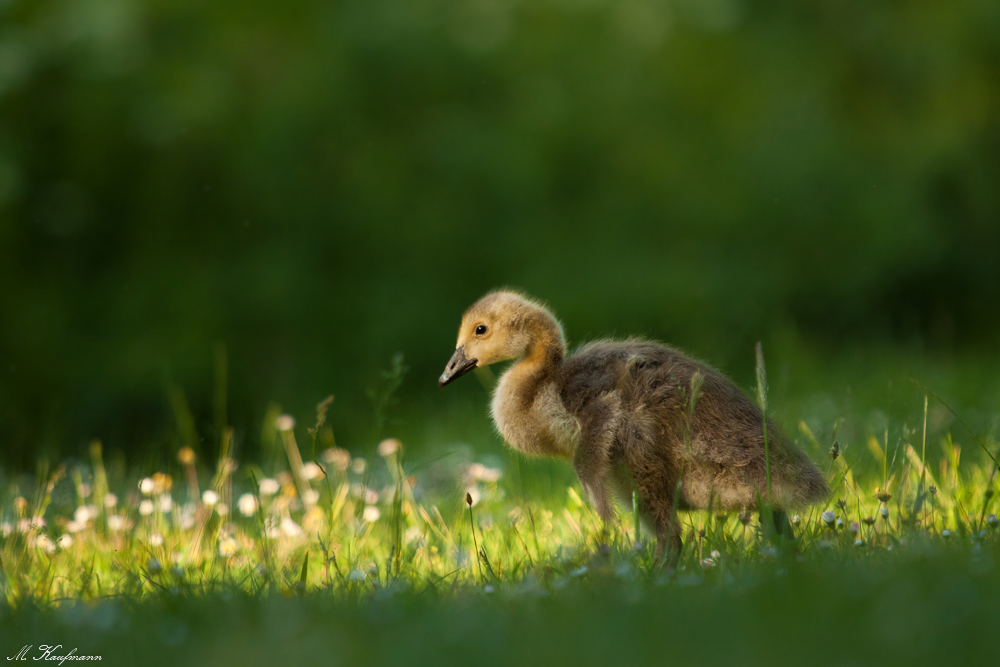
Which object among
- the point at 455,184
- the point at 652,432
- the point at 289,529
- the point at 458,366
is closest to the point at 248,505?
the point at 289,529

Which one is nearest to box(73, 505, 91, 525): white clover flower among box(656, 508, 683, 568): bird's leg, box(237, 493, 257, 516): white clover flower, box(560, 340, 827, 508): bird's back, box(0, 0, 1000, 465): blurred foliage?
box(237, 493, 257, 516): white clover flower

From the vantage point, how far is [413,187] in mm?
16625

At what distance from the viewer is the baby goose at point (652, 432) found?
4.49 meters

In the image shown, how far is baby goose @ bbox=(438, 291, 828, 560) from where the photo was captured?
4.49 meters

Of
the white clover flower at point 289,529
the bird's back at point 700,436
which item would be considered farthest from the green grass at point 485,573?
the bird's back at point 700,436

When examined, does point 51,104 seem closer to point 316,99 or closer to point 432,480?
point 316,99

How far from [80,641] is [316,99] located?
1399cm

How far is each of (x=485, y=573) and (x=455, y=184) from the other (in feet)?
41.3

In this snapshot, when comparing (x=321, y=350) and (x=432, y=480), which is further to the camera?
(x=321, y=350)

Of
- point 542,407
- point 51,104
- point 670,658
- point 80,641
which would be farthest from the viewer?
point 51,104

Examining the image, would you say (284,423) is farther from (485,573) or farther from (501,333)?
(485,573)

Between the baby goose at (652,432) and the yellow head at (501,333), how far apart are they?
15 millimetres

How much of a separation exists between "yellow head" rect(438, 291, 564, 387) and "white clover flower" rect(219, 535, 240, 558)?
1.32 meters

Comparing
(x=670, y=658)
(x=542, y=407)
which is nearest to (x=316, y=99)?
(x=542, y=407)
